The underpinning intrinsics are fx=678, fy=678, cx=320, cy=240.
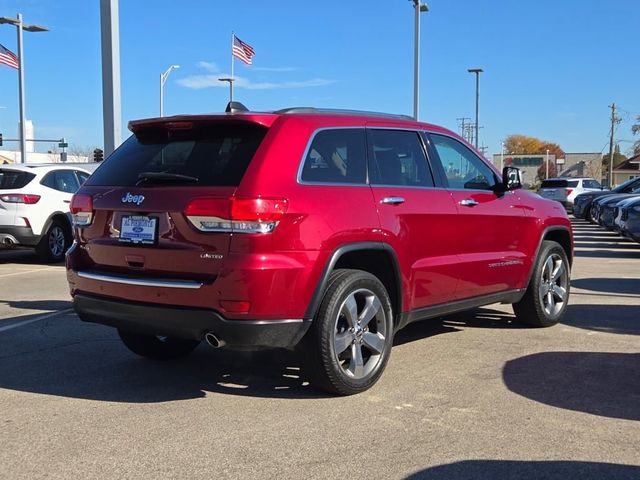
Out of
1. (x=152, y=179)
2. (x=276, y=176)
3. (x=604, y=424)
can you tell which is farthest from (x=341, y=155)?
(x=604, y=424)

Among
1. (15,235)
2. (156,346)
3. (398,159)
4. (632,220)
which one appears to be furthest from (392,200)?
(632,220)

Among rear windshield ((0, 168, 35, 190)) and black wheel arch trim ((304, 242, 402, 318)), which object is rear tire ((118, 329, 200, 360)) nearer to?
black wheel arch trim ((304, 242, 402, 318))

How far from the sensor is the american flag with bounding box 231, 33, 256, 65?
90.5 feet

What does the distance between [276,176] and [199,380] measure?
70.1 inches

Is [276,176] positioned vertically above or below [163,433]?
above

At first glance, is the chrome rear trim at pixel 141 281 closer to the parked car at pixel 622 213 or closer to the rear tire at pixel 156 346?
the rear tire at pixel 156 346

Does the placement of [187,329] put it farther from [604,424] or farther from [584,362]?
[584,362]

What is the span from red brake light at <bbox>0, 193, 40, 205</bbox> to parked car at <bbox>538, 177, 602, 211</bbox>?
20.8m

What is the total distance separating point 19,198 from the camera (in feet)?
37.0

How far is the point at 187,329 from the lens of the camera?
4.08 meters

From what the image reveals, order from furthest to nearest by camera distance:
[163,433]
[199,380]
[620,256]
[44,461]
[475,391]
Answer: [620,256]
[199,380]
[475,391]
[163,433]
[44,461]

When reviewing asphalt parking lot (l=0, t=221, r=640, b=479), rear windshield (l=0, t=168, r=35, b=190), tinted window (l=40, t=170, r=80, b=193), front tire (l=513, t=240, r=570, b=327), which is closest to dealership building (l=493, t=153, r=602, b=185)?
tinted window (l=40, t=170, r=80, b=193)

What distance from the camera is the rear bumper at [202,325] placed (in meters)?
3.98

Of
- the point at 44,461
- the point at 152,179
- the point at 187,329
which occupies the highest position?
the point at 152,179
